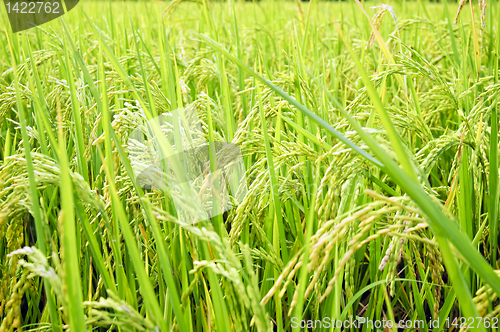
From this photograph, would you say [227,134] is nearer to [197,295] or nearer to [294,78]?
[294,78]

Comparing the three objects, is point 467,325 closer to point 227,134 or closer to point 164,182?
point 164,182

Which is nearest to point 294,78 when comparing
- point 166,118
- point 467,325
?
point 166,118

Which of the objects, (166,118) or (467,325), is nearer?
(467,325)

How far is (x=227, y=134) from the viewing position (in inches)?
35.7

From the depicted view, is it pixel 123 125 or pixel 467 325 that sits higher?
pixel 123 125

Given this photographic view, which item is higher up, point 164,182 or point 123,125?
point 123,125

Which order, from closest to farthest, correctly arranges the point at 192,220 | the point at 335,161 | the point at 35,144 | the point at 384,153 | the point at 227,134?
the point at 384,153 < the point at 335,161 < the point at 192,220 < the point at 227,134 < the point at 35,144

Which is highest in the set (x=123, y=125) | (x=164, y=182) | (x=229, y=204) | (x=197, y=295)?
(x=123, y=125)

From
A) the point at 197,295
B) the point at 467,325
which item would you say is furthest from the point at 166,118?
the point at 467,325

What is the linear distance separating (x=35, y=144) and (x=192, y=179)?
32.4 inches

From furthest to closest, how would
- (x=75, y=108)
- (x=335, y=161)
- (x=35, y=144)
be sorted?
(x=35, y=144) → (x=75, y=108) → (x=335, y=161)

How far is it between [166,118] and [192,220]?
28cm

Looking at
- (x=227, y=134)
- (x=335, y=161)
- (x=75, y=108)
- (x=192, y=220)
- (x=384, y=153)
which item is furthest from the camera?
(x=227, y=134)

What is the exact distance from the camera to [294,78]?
0.83 meters
